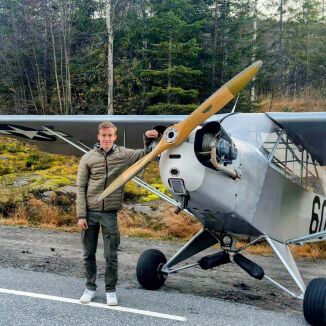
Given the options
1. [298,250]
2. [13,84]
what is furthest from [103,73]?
[298,250]

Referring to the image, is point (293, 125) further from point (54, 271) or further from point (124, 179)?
point (54, 271)

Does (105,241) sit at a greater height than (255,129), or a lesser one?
lesser

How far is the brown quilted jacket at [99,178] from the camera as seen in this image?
489 centimetres

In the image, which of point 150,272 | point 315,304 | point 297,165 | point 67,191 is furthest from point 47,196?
point 315,304

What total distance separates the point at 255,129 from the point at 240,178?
2.84 feet

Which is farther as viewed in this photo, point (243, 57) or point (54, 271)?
point (243, 57)

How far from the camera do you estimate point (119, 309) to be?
4.76 m

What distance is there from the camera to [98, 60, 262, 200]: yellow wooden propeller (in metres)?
4.38

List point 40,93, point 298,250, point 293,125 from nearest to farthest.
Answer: point 293,125 → point 298,250 → point 40,93

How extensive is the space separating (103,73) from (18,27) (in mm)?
7389

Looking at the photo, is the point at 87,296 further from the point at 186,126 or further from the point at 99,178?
the point at 186,126

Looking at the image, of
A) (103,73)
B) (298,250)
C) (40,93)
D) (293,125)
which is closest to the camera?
(293,125)

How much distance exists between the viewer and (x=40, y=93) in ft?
82.6

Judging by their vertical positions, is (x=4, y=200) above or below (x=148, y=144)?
below
